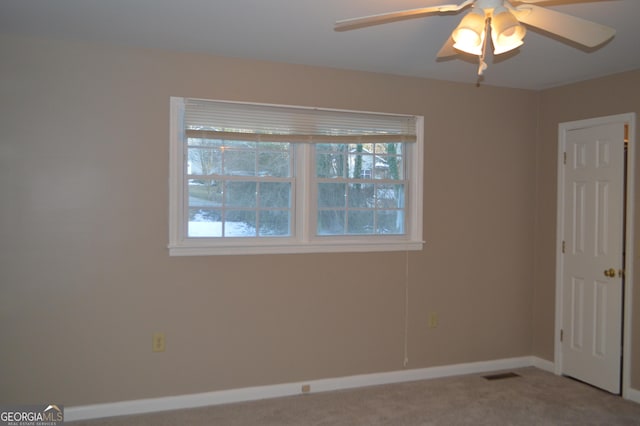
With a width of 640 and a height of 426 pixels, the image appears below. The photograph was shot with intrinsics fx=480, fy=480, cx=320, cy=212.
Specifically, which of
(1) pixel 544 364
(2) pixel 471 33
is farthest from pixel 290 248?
(1) pixel 544 364

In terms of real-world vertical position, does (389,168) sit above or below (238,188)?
above

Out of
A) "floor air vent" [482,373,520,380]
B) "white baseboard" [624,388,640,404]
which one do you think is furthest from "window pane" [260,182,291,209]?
"white baseboard" [624,388,640,404]

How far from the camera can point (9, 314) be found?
117 inches

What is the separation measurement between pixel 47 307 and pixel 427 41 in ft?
9.59

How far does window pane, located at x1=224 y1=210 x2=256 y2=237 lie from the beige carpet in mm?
1200

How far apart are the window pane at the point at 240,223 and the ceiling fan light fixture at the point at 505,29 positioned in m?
2.14

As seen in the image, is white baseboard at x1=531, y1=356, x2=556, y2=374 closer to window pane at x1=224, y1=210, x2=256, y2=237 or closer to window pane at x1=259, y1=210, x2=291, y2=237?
window pane at x1=259, y1=210, x2=291, y2=237

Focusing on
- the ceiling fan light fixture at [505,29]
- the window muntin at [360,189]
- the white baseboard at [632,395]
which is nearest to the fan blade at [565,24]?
the ceiling fan light fixture at [505,29]

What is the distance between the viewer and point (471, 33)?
1.91 meters

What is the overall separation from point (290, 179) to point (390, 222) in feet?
3.01

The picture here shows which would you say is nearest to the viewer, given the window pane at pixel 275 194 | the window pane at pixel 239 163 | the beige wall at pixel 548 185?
the window pane at pixel 239 163

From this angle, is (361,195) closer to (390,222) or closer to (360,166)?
(360,166)

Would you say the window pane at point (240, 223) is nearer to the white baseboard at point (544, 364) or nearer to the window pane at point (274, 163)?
the window pane at point (274, 163)

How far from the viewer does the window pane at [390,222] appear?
389 cm
